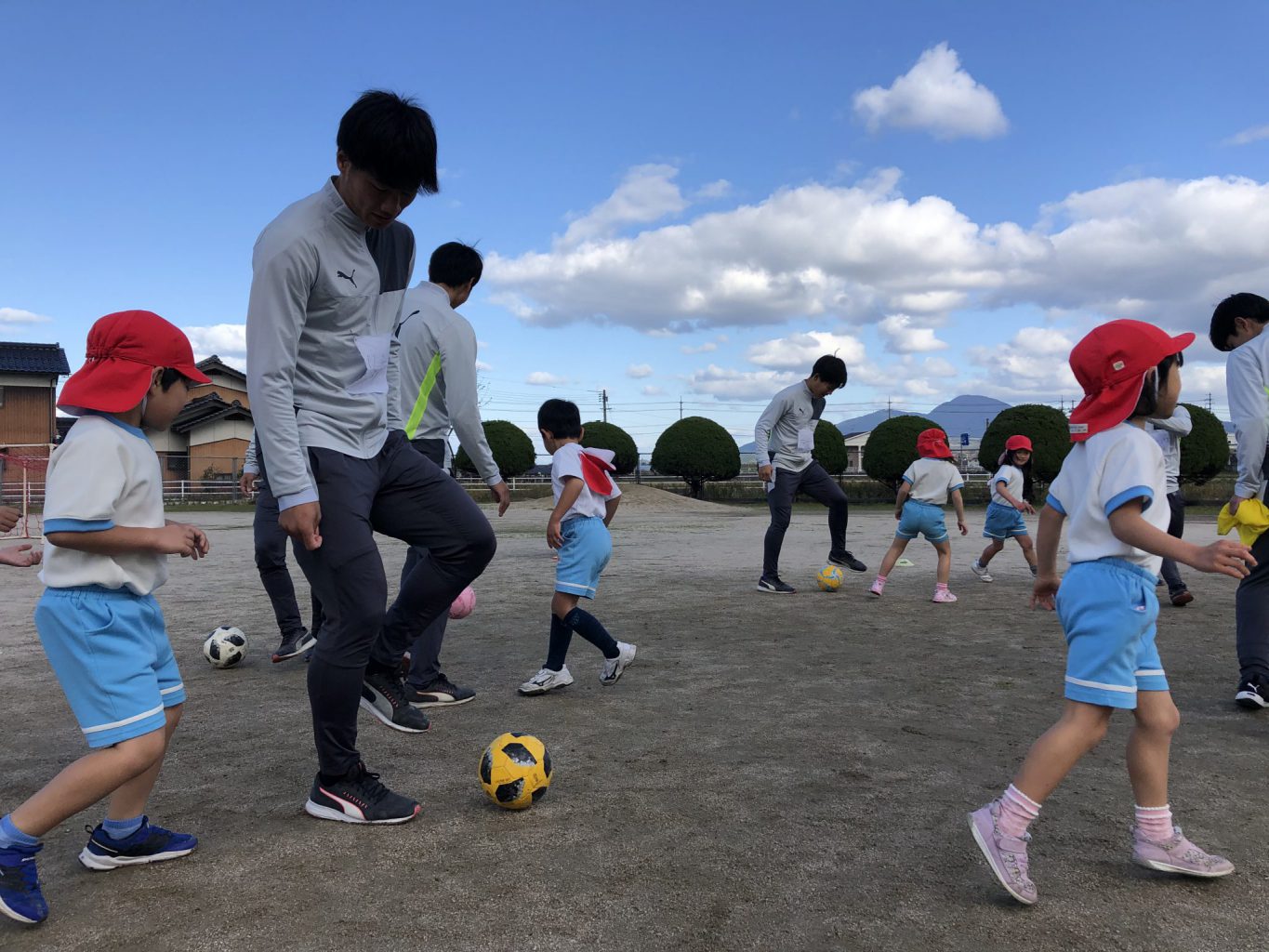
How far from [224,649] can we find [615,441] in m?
34.5

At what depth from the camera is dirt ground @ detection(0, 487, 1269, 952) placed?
2.34 m

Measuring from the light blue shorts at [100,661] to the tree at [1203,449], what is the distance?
108 feet

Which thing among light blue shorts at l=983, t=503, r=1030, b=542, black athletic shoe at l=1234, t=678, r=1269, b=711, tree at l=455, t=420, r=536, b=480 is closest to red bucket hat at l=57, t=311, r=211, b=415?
black athletic shoe at l=1234, t=678, r=1269, b=711

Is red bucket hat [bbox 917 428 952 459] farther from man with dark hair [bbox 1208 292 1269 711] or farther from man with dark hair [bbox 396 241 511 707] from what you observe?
man with dark hair [bbox 396 241 511 707]

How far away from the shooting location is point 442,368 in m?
4.69

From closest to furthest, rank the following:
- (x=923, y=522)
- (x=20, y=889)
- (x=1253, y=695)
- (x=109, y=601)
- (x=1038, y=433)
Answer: (x=20, y=889)
(x=109, y=601)
(x=1253, y=695)
(x=923, y=522)
(x=1038, y=433)

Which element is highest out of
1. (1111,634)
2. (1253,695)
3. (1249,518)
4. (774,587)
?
(1249,518)

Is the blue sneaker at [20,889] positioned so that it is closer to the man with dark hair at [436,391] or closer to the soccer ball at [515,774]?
the soccer ball at [515,774]

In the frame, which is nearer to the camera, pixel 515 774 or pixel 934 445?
pixel 515 774

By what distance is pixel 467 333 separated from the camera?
4.71m

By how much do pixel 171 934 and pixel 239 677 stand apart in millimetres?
3243

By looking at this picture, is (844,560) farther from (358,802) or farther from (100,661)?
(100,661)

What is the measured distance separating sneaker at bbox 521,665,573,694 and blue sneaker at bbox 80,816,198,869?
2.20 metres

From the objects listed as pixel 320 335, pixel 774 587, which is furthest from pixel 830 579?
pixel 320 335
